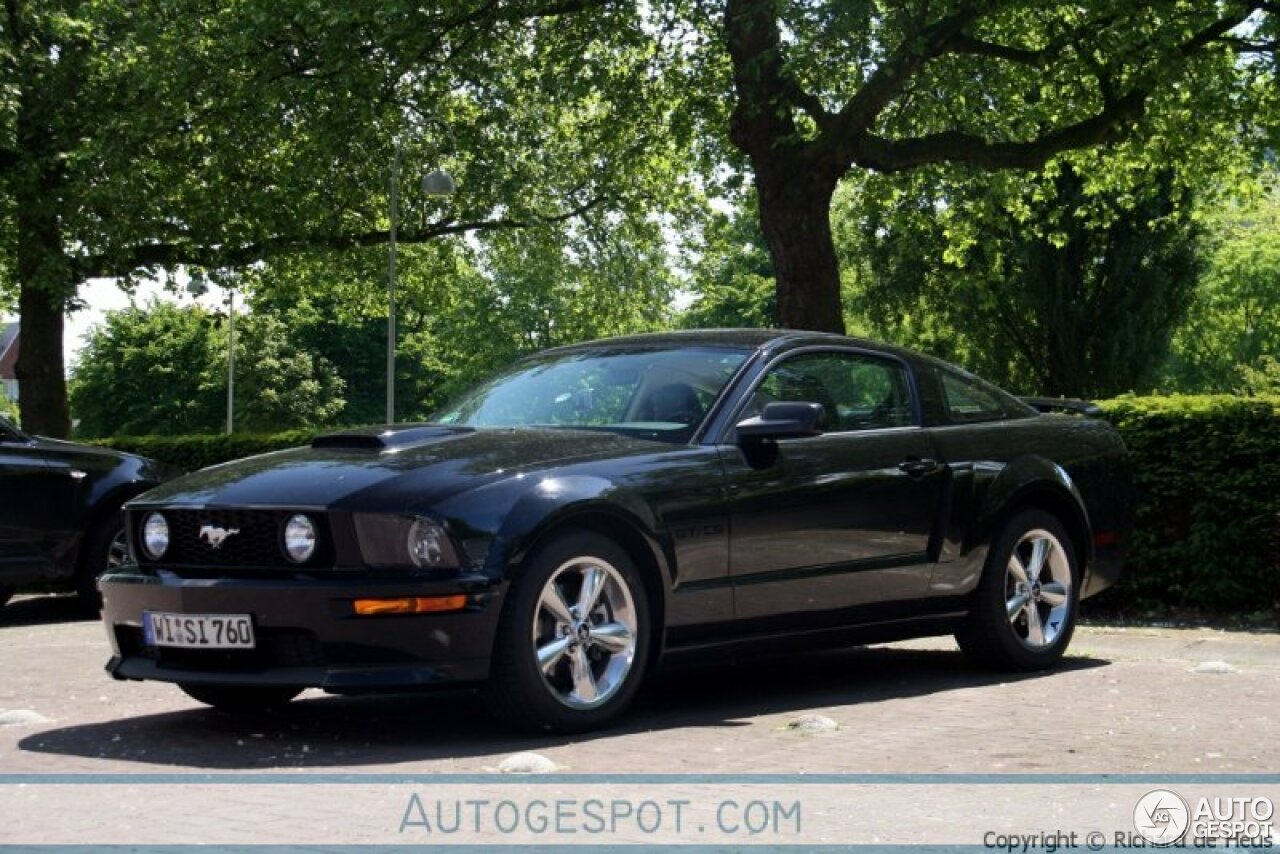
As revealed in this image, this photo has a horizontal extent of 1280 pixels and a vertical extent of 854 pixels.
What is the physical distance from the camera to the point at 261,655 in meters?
6.61

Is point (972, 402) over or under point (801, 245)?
under

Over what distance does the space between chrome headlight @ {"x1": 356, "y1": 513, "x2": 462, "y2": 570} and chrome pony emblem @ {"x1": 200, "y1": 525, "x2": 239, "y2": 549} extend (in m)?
0.56

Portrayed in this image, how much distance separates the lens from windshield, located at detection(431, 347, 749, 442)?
771cm

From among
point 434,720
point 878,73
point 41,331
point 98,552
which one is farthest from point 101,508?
point 41,331

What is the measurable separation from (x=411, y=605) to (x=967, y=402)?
11.6 feet

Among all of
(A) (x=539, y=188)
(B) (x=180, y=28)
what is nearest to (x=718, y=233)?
(A) (x=539, y=188)

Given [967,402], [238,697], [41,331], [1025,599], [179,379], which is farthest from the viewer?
[179,379]

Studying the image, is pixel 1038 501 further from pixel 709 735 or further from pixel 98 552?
pixel 98 552

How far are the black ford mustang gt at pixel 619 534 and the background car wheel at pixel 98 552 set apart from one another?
5.19 metres

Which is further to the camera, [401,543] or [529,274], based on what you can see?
[529,274]

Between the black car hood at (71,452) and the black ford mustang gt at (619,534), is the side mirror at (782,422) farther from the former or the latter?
the black car hood at (71,452)

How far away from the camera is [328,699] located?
8.21 m

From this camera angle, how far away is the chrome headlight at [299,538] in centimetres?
658

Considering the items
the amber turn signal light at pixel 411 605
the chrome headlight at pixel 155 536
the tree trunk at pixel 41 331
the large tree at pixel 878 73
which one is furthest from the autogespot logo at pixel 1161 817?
the tree trunk at pixel 41 331
